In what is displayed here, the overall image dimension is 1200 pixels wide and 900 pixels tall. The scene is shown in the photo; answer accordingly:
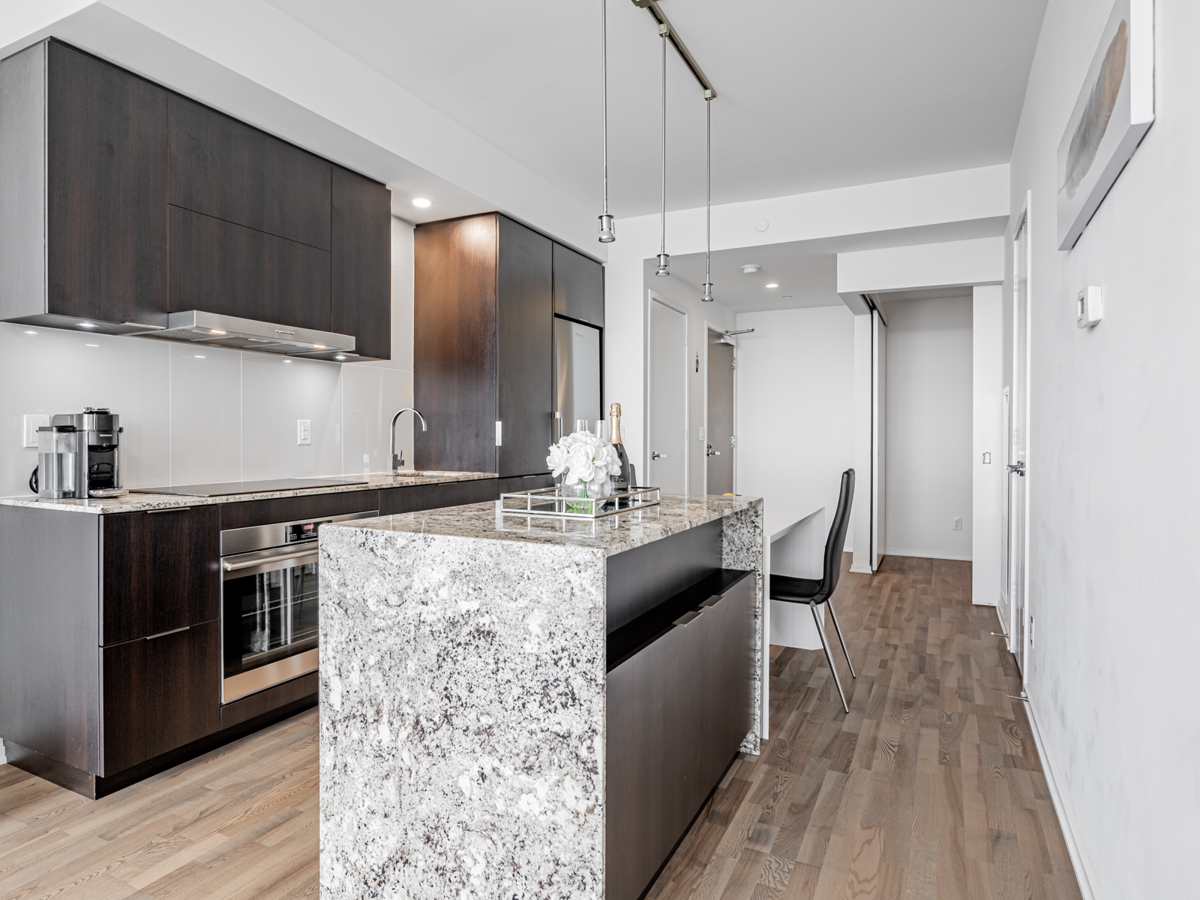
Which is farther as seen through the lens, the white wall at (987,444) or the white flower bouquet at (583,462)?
the white wall at (987,444)

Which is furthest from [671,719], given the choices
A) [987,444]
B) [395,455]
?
[987,444]

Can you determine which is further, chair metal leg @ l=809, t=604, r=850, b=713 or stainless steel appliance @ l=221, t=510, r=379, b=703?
chair metal leg @ l=809, t=604, r=850, b=713

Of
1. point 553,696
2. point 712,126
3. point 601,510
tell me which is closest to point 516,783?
point 553,696

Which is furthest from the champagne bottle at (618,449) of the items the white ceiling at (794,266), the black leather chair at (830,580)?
the white ceiling at (794,266)

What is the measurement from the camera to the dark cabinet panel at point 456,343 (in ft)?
13.3

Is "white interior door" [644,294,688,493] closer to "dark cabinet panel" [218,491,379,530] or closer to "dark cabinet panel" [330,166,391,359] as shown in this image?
"dark cabinet panel" [330,166,391,359]

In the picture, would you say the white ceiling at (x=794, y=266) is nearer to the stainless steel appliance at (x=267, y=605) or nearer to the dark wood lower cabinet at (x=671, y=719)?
the dark wood lower cabinet at (x=671, y=719)

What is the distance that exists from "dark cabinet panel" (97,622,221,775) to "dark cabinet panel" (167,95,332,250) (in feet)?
4.97

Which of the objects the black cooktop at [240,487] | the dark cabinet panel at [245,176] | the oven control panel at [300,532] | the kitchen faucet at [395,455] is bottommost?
the oven control panel at [300,532]

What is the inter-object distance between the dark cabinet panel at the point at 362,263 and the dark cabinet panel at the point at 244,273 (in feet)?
0.32

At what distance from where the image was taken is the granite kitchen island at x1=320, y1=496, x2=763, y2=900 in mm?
1425

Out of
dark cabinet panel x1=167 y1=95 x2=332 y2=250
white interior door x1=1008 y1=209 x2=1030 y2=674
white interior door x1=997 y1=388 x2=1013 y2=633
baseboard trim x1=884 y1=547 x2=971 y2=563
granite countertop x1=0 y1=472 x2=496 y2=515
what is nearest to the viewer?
granite countertop x1=0 y1=472 x2=496 y2=515

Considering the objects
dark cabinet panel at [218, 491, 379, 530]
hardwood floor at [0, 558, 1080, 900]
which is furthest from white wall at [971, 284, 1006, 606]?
dark cabinet panel at [218, 491, 379, 530]

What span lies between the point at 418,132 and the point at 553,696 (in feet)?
9.25
